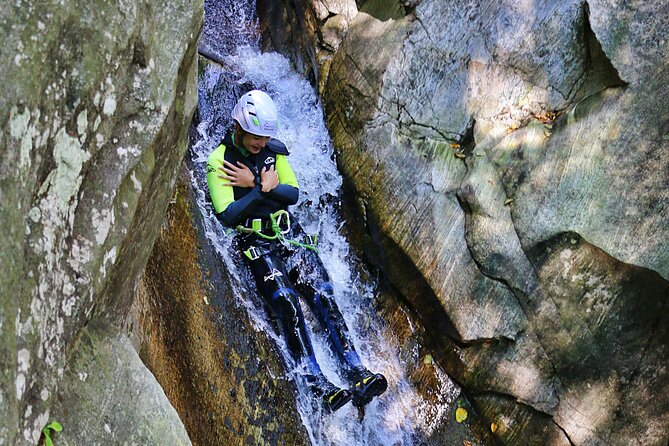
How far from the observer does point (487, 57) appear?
7109 mm

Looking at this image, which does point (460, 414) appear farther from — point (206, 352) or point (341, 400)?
point (206, 352)

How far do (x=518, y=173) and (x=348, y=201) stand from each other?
1.70 meters

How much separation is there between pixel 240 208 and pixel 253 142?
568mm

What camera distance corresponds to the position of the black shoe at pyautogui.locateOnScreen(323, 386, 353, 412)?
525cm

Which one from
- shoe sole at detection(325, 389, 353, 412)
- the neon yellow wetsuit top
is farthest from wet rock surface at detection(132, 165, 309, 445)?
the neon yellow wetsuit top

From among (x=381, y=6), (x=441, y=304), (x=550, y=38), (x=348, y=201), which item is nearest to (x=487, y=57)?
(x=550, y=38)

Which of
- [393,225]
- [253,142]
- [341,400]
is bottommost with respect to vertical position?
[341,400]

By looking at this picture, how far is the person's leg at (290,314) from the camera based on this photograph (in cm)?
541

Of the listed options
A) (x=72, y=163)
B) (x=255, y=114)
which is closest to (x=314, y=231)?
(x=255, y=114)

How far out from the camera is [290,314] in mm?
5633

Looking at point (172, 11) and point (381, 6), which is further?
point (381, 6)

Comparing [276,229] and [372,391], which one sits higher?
[276,229]

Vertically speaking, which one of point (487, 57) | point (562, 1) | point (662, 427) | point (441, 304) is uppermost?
point (562, 1)

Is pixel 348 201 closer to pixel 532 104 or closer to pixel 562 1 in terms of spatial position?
pixel 532 104
